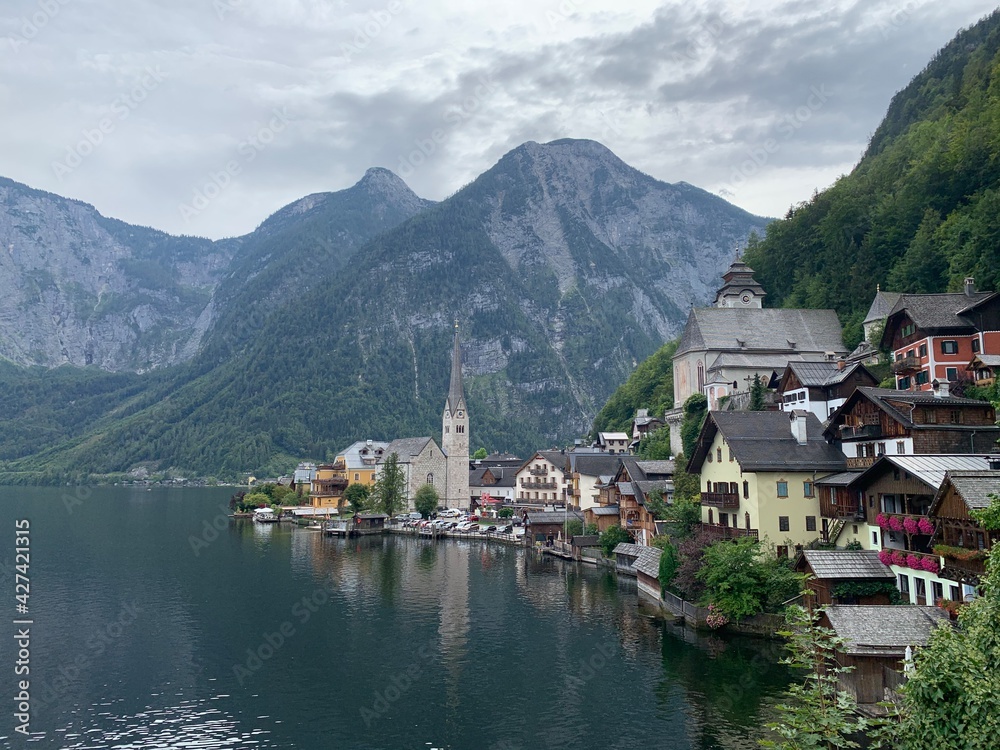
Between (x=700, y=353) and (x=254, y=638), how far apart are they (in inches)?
2399

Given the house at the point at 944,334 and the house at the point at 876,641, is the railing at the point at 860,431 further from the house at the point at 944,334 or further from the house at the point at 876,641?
the house at the point at 876,641

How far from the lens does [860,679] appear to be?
28844mm

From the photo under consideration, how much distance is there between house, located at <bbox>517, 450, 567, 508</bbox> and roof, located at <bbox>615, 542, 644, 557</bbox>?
45.0 m

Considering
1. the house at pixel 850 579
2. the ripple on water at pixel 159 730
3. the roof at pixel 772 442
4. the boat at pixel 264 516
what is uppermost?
the roof at pixel 772 442

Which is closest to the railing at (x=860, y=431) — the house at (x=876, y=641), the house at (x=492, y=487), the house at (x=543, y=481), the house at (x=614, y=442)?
the house at (x=876, y=641)

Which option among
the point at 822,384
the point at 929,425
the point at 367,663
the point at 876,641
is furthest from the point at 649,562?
the point at 876,641

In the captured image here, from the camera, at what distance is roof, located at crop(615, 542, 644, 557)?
6664cm

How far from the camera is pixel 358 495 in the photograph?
124250mm

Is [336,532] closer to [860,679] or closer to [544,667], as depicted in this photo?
Result: [544,667]

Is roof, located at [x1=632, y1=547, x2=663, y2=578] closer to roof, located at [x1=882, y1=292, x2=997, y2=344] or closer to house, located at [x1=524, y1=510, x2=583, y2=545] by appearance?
roof, located at [x1=882, y1=292, x2=997, y2=344]

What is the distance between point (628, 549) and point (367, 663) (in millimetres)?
32898

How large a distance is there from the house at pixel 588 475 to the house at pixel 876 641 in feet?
188

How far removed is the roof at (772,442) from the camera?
156ft

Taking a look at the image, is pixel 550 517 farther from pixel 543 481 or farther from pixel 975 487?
pixel 975 487
